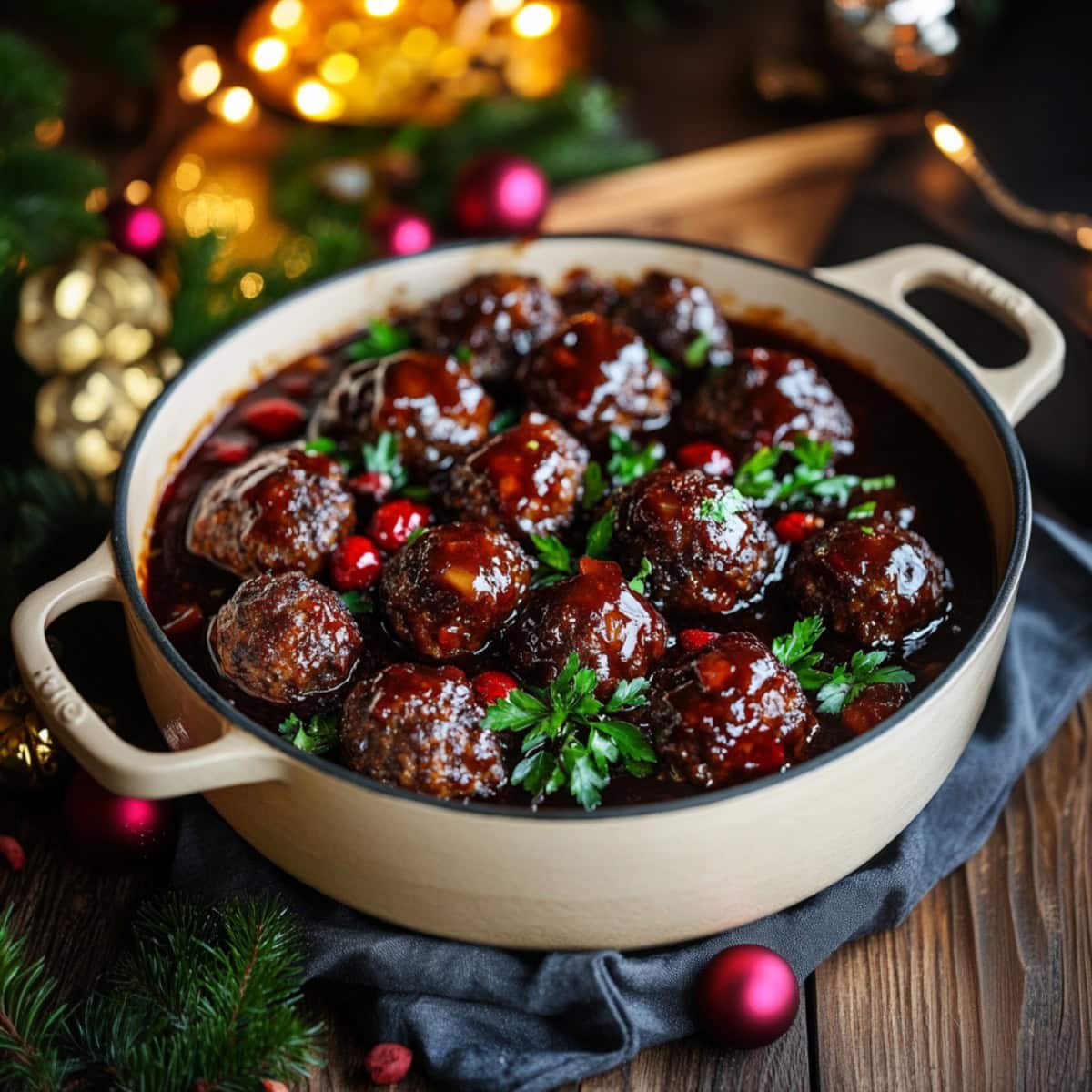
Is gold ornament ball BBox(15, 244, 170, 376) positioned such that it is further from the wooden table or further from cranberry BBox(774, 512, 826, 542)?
cranberry BBox(774, 512, 826, 542)

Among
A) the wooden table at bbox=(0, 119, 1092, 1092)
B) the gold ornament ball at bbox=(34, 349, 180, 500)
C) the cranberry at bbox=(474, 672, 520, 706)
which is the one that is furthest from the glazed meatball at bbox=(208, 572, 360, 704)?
the gold ornament ball at bbox=(34, 349, 180, 500)

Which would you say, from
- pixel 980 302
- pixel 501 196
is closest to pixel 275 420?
pixel 501 196

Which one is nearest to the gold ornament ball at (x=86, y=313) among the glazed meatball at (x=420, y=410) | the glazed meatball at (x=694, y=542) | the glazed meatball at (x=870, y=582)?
the glazed meatball at (x=420, y=410)

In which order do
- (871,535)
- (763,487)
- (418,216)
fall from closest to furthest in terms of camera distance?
(871,535), (763,487), (418,216)

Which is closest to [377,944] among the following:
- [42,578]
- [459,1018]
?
[459,1018]

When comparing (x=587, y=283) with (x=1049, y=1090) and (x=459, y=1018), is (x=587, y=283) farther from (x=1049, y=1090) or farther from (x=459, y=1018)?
(x=1049, y=1090)

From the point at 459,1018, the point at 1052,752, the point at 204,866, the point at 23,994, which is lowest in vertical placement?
the point at 1052,752

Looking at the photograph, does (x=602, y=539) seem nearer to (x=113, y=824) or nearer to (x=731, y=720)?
(x=731, y=720)

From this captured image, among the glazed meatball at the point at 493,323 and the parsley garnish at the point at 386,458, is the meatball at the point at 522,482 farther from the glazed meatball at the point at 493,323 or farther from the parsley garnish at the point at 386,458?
the glazed meatball at the point at 493,323
